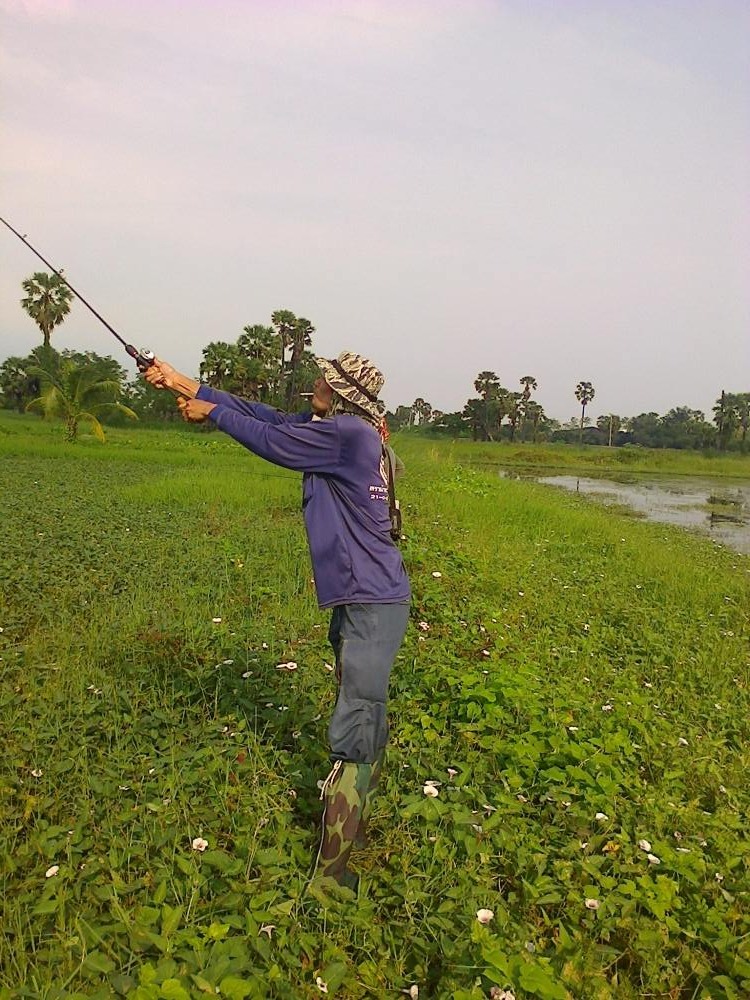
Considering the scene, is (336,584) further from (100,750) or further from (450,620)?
(450,620)

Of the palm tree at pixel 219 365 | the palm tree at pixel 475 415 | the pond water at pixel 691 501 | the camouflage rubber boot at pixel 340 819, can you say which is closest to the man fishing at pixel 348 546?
the camouflage rubber boot at pixel 340 819

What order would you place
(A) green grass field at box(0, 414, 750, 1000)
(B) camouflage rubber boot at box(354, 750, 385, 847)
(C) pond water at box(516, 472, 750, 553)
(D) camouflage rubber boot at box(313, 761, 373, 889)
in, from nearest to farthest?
1. (A) green grass field at box(0, 414, 750, 1000)
2. (D) camouflage rubber boot at box(313, 761, 373, 889)
3. (B) camouflage rubber boot at box(354, 750, 385, 847)
4. (C) pond water at box(516, 472, 750, 553)

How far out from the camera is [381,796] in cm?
289

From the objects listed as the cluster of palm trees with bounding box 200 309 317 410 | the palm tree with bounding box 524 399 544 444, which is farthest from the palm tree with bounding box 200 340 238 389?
the palm tree with bounding box 524 399 544 444

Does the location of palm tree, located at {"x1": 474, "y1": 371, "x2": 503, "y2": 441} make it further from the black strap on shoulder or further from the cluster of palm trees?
the black strap on shoulder

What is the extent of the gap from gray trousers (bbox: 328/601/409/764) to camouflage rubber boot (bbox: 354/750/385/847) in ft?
0.31

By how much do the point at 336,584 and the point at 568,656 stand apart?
8.61ft

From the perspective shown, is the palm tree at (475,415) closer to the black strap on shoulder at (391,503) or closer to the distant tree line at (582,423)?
the distant tree line at (582,423)

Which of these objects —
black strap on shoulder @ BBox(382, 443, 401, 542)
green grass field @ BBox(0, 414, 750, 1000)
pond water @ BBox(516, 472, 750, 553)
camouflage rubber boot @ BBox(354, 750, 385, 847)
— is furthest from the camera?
pond water @ BBox(516, 472, 750, 553)

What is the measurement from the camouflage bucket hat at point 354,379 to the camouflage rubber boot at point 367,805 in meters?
1.34

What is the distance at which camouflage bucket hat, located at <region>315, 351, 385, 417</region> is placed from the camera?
8.36 ft

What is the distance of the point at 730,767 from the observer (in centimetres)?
325

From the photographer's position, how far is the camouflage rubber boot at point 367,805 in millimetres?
2477

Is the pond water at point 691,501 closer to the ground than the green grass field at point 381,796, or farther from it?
closer to the ground
